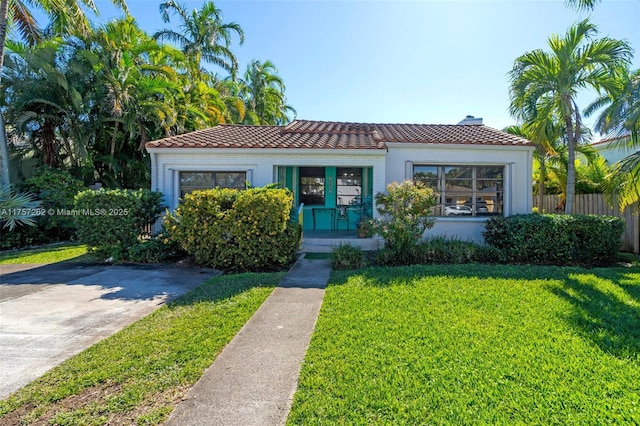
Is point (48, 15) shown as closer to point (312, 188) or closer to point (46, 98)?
point (46, 98)

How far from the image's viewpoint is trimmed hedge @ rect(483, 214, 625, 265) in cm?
845

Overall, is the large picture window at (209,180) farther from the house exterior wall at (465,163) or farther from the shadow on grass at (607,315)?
the shadow on grass at (607,315)

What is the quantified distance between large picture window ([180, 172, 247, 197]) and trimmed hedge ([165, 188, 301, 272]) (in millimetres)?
2856

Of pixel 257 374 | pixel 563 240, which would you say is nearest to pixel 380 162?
pixel 563 240

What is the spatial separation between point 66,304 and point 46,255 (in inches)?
234

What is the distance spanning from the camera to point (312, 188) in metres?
13.0

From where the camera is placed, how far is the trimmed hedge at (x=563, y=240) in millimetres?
8453

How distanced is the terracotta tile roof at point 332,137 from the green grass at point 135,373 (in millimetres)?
6565

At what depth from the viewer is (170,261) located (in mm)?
8859

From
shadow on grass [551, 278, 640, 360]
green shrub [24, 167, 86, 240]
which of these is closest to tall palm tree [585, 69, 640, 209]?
shadow on grass [551, 278, 640, 360]

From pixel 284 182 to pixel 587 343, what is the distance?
10.1 m

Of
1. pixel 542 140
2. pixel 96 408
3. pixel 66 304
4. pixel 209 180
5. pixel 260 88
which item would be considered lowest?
pixel 96 408

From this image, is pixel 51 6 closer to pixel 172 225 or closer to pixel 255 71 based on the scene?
pixel 172 225

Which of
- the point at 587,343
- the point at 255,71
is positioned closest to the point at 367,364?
the point at 587,343
